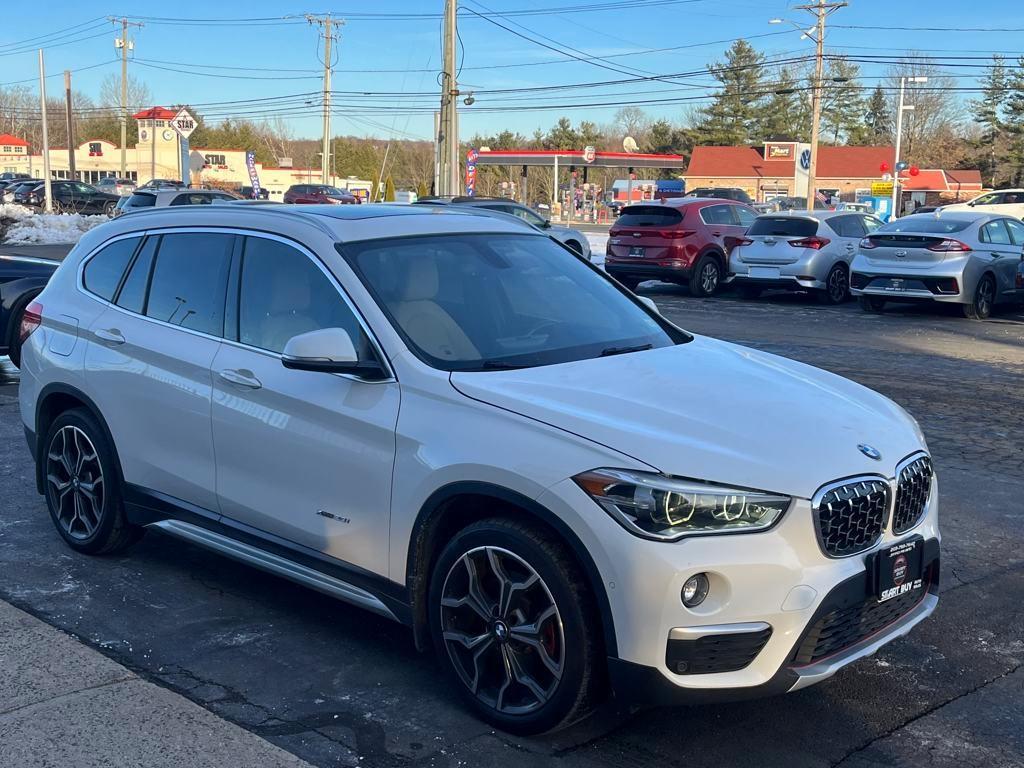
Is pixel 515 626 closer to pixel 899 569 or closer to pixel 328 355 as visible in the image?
pixel 328 355

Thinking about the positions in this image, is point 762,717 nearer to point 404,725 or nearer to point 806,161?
point 404,725

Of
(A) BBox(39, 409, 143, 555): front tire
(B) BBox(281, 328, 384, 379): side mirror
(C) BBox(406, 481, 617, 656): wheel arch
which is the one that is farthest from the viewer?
(A) BBox(39, 409, 143, 555): front tire

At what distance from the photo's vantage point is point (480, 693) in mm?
3805

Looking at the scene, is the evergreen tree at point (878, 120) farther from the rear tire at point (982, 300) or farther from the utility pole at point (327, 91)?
the rear tire at point (982, 300)

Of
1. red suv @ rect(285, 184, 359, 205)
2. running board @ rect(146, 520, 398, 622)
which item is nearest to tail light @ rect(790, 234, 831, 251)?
running board @ rect(146, 520, 398, 622)

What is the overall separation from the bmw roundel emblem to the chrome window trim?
1.61m

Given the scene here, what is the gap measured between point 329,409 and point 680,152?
107 m

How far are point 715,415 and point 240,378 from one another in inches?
76.7

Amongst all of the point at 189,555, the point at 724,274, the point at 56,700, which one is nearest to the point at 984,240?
→ the point at 724,274

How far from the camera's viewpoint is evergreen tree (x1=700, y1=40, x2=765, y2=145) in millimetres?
97438

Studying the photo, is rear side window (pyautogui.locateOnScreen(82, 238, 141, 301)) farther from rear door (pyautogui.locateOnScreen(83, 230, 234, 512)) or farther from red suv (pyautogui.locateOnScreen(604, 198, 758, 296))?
red suv (pyautogui.locateOnScreen(604, 198, 758, 296))

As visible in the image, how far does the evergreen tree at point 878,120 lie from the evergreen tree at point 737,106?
1723cm

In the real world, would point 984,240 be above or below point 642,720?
above

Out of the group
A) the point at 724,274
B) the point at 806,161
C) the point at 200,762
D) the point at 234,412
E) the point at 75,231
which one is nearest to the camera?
the point at 200,762
